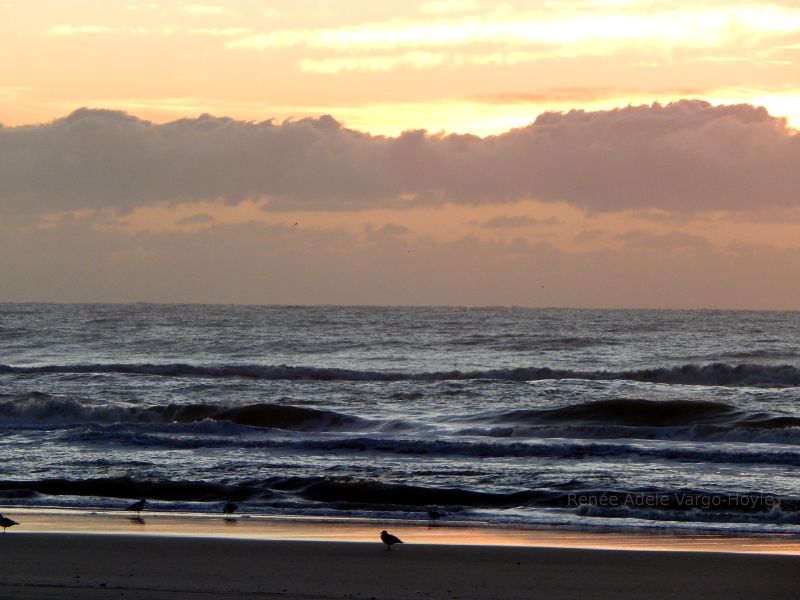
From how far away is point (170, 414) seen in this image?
86.4ft

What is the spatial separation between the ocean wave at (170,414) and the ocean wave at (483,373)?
1059cm

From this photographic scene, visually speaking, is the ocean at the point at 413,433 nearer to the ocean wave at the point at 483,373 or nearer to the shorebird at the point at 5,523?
the ocean wave at the point at 483,373

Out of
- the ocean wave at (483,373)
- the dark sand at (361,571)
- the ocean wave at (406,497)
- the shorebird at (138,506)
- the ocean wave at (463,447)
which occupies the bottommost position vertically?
the ocean wave at (483,373)

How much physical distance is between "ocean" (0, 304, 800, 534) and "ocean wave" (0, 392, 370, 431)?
5 cm

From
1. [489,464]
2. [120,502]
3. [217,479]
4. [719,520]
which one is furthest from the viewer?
[489,464]

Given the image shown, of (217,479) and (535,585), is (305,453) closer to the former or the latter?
(217,479)

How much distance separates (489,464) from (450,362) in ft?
85.4

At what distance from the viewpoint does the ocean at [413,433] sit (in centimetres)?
1410

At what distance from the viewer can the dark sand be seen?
8.73 metres

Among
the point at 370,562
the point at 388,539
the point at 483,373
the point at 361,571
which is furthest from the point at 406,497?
the point at 483,373

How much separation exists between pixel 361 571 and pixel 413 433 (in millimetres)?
13009

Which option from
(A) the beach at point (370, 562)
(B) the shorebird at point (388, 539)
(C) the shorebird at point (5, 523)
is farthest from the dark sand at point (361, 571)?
(C) the shorebird at point (5, 523)

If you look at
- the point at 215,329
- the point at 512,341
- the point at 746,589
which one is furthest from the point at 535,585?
the point at 215,329

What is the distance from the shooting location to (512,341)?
5500cm
